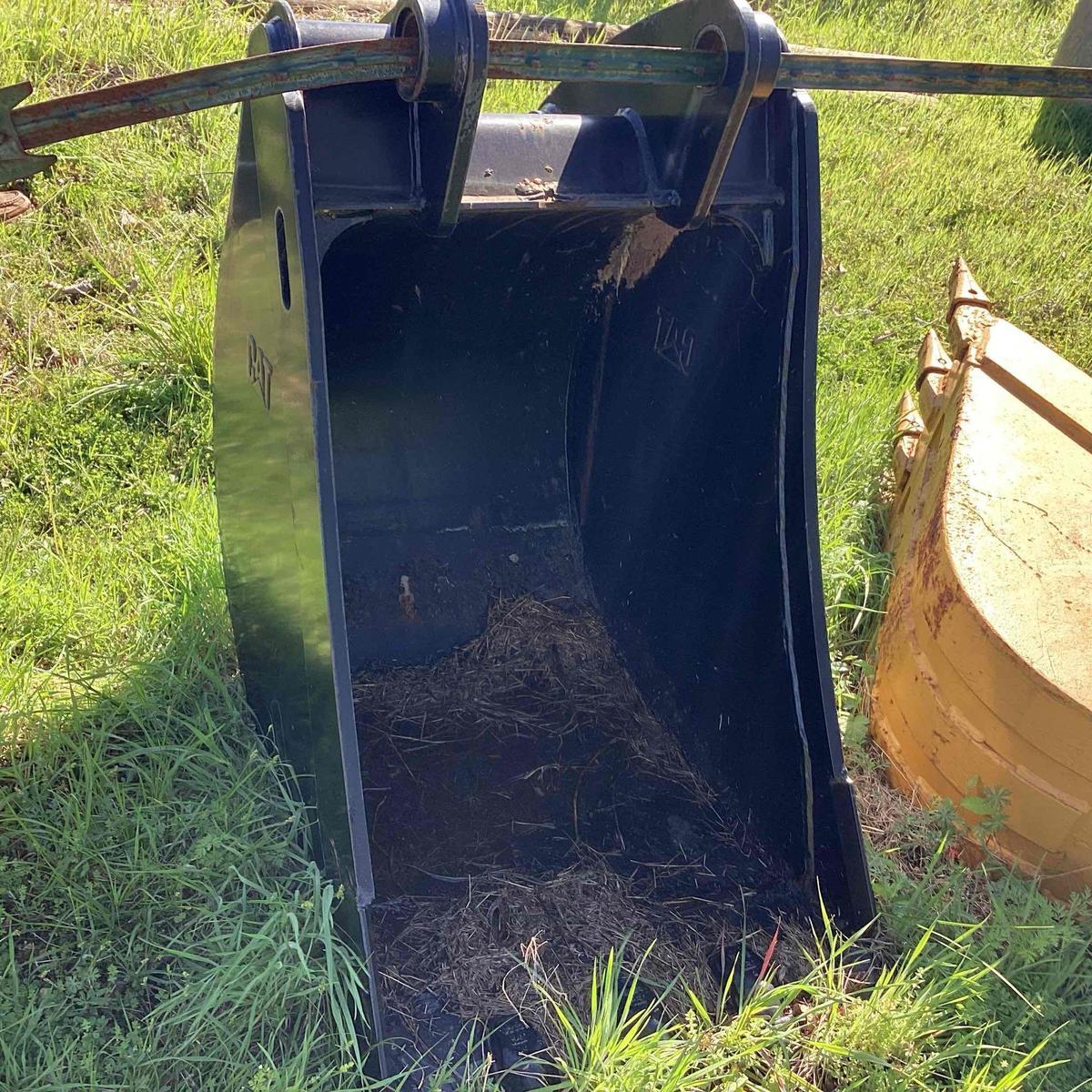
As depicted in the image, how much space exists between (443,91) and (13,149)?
2.05 ft

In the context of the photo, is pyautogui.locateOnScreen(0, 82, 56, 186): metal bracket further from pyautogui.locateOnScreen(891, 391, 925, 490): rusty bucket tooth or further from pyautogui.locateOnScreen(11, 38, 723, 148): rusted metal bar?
pyautogui.locateOnScreen(891, 391, 925, 490): rusty bucket tooth

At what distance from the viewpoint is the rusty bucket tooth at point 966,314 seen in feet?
11.3

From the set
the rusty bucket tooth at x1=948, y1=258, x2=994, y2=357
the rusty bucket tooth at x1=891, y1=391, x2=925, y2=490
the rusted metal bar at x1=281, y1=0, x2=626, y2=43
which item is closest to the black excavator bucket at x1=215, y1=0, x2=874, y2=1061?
the rusty bucket tooth at x1=891, y1=391, x2=925, y2=490

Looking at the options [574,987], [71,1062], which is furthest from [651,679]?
[71,1062]

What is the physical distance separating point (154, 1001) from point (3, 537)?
1435 mm

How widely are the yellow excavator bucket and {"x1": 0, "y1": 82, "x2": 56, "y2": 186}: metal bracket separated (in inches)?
78.3

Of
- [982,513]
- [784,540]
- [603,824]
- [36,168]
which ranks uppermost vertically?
[36,168]

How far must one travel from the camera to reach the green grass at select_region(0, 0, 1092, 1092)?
1821 mm

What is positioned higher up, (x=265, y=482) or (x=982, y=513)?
(x=265, y=482)

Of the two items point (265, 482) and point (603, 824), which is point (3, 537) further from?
point (603, 824)

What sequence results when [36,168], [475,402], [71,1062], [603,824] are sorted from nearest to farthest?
[36,168], [71,1062], [603,824], [475,402]

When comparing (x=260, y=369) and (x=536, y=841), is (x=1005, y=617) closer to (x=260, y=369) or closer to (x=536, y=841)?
(x=536, y=841)

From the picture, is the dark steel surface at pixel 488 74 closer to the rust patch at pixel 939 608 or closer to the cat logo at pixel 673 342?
the cat logo at pixel 673 342

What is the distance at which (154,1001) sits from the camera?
6.30 feet
